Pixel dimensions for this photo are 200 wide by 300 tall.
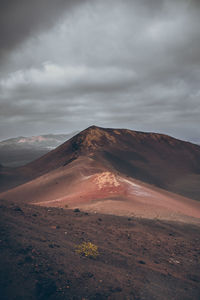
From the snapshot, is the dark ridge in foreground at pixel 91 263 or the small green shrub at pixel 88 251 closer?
the dark ridge in foreground at pixel 91 263

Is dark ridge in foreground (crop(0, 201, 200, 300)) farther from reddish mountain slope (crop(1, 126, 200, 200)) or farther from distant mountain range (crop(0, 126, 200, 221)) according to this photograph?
reddish mountain slope (crop(1, 126, 200, 200))

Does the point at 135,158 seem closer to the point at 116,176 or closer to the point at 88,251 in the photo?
the point at 116,176

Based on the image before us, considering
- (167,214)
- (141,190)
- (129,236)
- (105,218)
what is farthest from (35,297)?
(141,190)

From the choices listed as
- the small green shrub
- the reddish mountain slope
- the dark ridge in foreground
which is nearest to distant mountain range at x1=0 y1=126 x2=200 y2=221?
the reddish mountain slope

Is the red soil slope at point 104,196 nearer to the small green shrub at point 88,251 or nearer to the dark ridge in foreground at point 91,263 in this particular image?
the dark ridge in foreground at point 91,263

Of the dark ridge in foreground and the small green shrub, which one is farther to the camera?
the small green shrub

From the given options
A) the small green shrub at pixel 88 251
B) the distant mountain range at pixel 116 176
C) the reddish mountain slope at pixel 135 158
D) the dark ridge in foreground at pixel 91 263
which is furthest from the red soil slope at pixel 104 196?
the reddish mountain slope at pixel 135 158

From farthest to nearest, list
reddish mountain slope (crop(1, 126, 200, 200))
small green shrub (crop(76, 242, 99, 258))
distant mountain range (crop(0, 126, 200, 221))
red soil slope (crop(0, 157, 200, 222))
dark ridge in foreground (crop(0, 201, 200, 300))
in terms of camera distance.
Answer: reddish mountain slope (crop(1, 126, 200, 200)) → distant mountain range (crop(0, 126, 200, 221)) → red soil slope (crop(0, 157, 200, 222)) → small green shrub (crop(76, 242, 99, 258)) → dark ridge in foreground (crop(0, 201, 200, 300))

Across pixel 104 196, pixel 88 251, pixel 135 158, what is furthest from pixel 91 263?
pixel 135 158

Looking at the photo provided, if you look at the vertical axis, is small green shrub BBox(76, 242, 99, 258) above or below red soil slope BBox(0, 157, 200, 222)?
above
